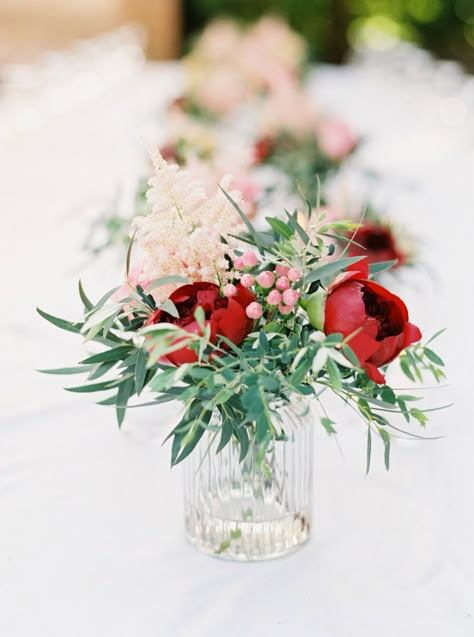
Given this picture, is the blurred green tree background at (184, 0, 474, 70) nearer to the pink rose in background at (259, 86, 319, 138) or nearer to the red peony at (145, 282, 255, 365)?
the pink rose in background at (259, 86, 319, 138)

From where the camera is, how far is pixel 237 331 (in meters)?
0.62

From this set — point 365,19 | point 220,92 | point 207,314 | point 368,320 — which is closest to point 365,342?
point 368,320

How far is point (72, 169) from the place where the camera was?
8.04 feet

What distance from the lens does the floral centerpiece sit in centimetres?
59

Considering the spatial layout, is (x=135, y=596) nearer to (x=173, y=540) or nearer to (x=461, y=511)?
(x=173, y=540)

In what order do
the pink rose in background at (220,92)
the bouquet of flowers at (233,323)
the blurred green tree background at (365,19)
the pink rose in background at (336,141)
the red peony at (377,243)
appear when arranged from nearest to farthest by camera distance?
the bouquet of flowers at (233,323)
the red peony at (377,243)
the pink rose in background at (336,141)
the pink rose in background at (220,92)
the blurred green tree background at (365,19)

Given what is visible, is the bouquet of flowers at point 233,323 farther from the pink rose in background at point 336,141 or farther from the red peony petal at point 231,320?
the pink rose in background at point 336,141

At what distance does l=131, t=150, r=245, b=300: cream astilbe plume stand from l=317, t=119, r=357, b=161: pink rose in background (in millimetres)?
1314

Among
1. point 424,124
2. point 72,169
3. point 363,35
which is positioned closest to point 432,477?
point 72,169

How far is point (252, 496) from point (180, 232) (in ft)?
0.87

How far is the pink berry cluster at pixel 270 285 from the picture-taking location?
24.1 inches

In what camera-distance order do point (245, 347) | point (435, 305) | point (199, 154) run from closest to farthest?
1. point (245, 347)
2. point (435, 305)
3. point (199, 154)

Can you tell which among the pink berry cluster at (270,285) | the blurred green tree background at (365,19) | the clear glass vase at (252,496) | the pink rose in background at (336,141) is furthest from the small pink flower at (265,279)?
the blurred green tree background at (365,19)

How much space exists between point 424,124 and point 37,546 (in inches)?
110
